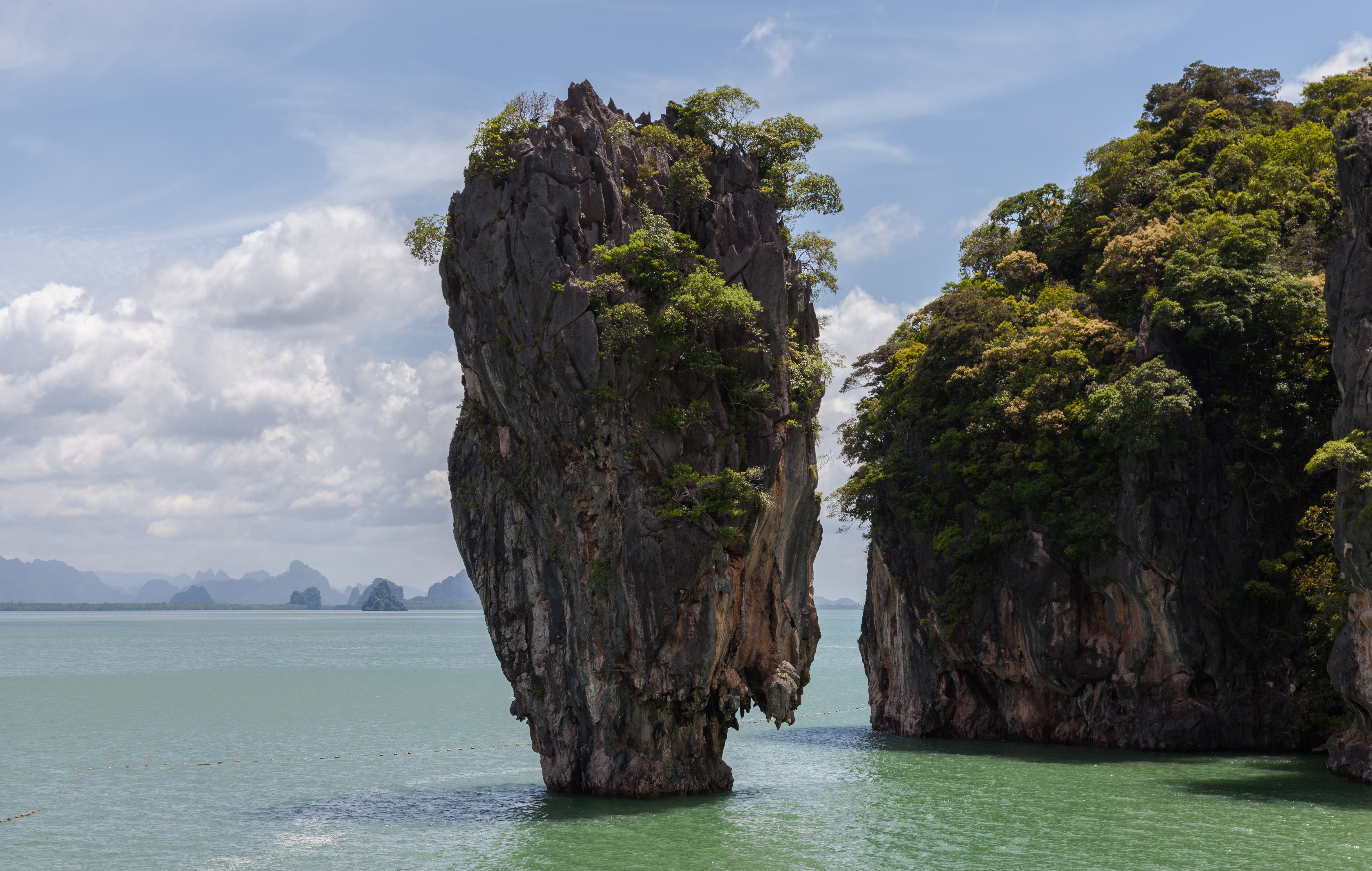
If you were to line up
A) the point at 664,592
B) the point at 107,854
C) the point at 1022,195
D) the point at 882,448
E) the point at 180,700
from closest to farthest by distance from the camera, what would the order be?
the point at 107,854 → the point at 664,592 → the point at 882,448 → the point at 1022,195 → the point at 180,700

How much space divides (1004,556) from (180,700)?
52055mm

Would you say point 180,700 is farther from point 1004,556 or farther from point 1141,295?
point 1141,295

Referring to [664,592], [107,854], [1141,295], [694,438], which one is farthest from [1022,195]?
[107,854]

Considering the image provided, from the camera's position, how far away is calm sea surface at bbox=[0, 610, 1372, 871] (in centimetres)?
2342

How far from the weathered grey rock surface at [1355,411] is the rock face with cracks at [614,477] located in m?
14.9

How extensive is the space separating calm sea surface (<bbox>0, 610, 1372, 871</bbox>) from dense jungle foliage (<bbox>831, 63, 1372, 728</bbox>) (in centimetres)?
719

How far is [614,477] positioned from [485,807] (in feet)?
33.3

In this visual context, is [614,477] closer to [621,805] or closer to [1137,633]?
[621,805]

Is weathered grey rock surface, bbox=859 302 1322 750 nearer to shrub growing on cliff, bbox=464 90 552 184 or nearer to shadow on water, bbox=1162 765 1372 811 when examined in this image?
shadow on water, bbox=1162 765 1372 811

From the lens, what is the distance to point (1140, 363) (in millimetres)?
36656

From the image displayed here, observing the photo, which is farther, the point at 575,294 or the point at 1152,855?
the point at 575,294

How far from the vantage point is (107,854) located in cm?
2484

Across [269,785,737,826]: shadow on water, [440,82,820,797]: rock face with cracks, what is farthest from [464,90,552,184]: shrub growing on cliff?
[269,785,737,826]: shadow on water

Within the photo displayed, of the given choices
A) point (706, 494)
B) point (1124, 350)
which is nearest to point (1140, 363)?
point (1124, 350)
